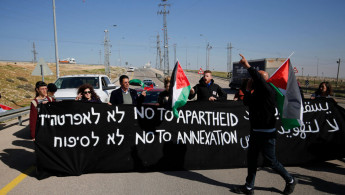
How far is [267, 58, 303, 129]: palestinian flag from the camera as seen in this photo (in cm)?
392

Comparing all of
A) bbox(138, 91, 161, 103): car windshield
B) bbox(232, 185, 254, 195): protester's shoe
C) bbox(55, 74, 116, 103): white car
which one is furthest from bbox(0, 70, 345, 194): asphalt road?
bbox(55, 74, 116, 103): white car

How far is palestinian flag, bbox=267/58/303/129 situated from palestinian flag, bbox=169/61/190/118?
4.98 ft

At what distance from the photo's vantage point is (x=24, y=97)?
21.0 m

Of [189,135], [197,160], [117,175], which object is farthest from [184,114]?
[117,175]

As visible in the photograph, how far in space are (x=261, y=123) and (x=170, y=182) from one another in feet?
5.92

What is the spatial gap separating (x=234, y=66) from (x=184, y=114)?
1131 inches

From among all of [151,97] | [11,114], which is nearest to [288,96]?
[151,97]

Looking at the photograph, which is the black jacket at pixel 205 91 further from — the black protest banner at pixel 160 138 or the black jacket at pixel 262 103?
the black jacket at pixel 262 103

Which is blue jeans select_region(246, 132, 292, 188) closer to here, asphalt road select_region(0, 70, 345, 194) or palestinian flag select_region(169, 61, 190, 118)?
asphalt road select_region(0, 70, 345, 194)

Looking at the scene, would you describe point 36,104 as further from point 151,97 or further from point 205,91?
point 151,97

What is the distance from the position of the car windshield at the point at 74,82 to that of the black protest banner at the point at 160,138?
229 inches

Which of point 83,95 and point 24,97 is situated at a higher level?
point 83,95

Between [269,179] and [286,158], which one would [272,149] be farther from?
[286,158]

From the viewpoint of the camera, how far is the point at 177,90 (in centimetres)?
Answer: 452
